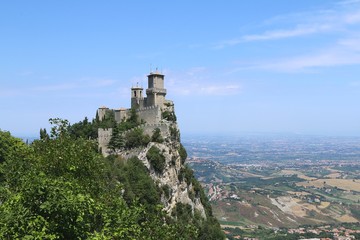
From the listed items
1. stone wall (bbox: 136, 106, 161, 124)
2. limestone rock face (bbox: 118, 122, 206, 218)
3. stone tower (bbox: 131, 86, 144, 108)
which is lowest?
limestone rock face (bbox: 118, 122, 206, 218)

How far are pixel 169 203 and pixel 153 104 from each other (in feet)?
40.4

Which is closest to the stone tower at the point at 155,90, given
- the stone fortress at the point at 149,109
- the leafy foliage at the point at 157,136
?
the stone fortress at the point at 149,109

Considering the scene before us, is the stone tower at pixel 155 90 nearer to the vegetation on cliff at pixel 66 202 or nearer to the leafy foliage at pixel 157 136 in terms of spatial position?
the leafy foliage at pixel 157 136

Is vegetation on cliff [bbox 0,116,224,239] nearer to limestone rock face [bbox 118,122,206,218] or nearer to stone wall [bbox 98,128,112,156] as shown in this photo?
stone wall [bbox 98,128,112,156]

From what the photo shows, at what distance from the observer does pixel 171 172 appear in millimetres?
46594

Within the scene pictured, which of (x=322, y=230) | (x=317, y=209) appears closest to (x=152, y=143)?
(x=322, y=230)

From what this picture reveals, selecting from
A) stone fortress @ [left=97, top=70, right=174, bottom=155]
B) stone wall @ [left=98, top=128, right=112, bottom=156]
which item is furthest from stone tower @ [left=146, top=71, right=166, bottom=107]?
stone wall @ [left=98, top=128, right=112, bottom=156]

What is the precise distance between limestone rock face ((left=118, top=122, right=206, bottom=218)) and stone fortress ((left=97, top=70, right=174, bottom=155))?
1505 mm

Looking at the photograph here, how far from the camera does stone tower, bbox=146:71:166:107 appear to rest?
161ft

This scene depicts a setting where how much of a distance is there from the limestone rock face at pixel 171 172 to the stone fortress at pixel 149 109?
4.94 ft

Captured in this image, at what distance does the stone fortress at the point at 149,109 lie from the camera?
44594mm

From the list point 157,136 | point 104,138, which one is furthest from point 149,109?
point 104,138

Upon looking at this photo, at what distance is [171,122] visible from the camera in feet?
158

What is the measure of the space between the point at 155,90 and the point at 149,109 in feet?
9.06
